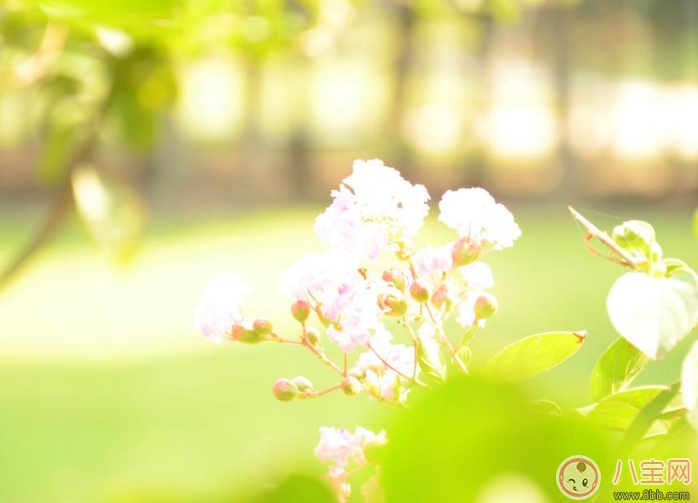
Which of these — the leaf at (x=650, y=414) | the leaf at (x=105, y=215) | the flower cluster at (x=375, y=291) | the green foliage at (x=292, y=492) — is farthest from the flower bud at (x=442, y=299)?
the leaf at (x=105, y=215)

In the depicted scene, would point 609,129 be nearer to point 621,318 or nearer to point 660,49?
point 660,49

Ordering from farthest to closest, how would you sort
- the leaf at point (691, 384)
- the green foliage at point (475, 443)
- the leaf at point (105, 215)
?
the leaf at point (105, 215) → the leaf at point (691, 384) → the green foliage at point (475, 443)

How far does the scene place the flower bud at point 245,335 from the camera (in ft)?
1.45

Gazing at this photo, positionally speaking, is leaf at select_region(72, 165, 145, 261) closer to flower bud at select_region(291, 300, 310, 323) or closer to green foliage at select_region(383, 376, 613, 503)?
flower bud at select_region(291, 300, 310, 323)

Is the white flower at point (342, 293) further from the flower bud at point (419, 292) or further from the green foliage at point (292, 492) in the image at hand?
the green foliage at point (292, 492)

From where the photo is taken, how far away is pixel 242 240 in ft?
24.6

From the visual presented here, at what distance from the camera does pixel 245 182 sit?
30.0 feet

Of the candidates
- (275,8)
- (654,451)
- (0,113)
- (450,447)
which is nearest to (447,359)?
(654,451)

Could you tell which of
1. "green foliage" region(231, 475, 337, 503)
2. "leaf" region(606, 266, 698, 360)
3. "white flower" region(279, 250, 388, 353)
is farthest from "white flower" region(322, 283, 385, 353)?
"green foliage" region(231, 475, 337, 503)

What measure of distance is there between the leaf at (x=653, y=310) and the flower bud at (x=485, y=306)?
0.08m

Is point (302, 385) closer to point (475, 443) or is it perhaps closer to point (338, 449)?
point (338, 449)

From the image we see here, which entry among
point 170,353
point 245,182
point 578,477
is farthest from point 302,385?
point 245,182

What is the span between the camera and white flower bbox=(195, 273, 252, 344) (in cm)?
45

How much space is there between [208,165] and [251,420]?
19.7 feet
